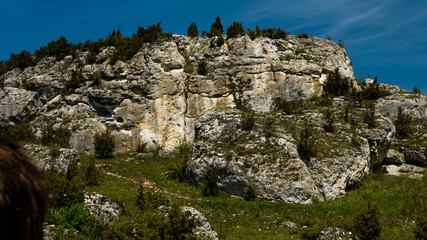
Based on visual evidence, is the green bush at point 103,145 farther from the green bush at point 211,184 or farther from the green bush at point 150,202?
the green bush at point 150,202

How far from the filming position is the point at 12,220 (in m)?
1.31

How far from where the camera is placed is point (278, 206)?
52.6ft

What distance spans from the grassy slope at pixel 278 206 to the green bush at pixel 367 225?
2.02ft

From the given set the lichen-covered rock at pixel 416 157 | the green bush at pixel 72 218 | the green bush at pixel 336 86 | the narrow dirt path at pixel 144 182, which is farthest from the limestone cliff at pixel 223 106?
the green bush at pixel 72 218

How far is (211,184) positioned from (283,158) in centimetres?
463

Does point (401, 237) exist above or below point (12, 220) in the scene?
below

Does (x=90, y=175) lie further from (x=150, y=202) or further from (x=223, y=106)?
(x=223, y=106)

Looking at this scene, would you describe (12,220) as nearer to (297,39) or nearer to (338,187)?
(338,187)

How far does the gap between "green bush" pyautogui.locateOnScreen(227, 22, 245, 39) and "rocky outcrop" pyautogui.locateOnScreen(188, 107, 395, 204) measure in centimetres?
1301

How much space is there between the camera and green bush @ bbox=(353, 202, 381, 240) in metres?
11.1

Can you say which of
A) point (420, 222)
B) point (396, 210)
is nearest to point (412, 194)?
point (396, 210)

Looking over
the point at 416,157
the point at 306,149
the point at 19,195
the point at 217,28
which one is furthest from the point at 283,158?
the point at 217,28

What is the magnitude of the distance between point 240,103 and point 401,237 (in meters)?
18.6

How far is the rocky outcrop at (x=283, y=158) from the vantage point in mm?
17922
